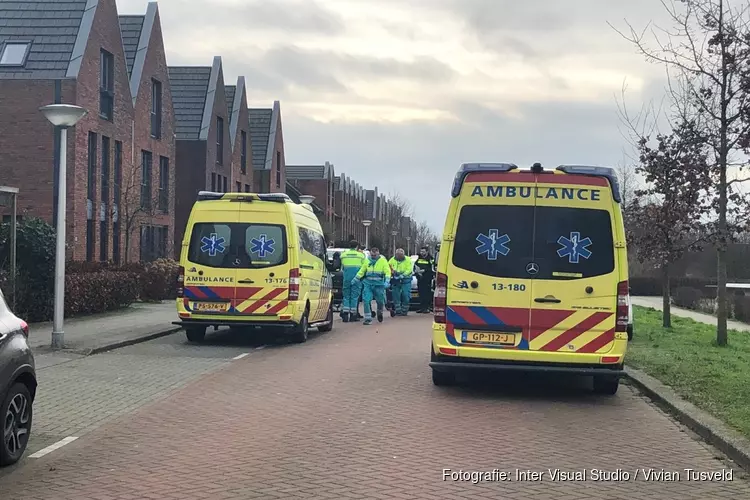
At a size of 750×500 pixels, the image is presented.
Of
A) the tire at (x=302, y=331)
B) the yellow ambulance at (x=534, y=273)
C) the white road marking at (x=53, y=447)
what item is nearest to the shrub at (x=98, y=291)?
the tire at (x=302, y=331)

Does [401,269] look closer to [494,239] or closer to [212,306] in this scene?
[212,306]

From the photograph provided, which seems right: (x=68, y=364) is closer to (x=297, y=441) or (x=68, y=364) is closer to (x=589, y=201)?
(x=297, y=441)

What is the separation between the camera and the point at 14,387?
21.1 feet

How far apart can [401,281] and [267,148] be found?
30.1m

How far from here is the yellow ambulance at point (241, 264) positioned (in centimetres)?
1417

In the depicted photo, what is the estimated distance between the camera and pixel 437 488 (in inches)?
233

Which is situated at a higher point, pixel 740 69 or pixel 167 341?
pixel 740 69

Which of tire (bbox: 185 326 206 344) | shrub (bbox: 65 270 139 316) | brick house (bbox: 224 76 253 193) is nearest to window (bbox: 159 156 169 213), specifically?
brick house (bbox: 224 76 253 193)

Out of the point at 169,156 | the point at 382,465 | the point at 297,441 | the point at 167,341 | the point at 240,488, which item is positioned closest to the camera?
the point at 240,488

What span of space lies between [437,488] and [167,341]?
10373 mm

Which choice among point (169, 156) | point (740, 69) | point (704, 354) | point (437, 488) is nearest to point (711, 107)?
point (740, 69)

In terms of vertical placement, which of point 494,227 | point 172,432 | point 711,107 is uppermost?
point 711,107

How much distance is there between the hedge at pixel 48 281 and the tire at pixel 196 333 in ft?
11.5

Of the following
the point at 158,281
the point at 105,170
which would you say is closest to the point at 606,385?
the point at 158,281
